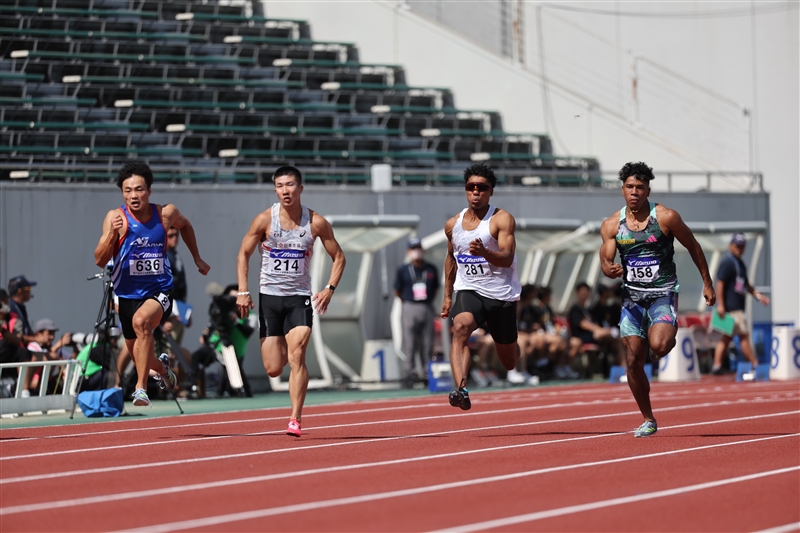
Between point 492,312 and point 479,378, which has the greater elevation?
point 492,312

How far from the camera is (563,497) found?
6.56 m

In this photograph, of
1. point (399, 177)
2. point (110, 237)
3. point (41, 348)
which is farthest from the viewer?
point (399, 177)

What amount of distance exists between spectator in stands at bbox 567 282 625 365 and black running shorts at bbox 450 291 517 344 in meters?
9.26

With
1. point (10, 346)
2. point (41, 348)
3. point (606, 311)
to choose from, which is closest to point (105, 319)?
point (10, 346)

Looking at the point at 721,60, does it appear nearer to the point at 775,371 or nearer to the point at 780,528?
the point at 775,371

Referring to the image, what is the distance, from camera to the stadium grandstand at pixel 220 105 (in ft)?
72.8

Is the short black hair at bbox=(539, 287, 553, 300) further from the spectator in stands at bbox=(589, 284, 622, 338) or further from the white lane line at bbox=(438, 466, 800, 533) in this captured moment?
the white lane line at bbox=(438, 466, 800, 533)

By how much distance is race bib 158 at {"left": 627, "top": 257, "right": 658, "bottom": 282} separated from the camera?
958 centimetres

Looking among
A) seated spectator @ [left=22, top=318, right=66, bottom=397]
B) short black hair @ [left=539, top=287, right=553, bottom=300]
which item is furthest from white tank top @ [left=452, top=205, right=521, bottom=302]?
short black hair @ [left=539, top=287, right=553, bottom=300]

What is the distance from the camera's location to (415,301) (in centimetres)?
1834

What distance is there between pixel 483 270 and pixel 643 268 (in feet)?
5.10

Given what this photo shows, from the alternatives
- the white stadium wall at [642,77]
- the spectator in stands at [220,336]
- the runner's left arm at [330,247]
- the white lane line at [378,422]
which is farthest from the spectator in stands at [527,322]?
the runner's left arm at [330,247]

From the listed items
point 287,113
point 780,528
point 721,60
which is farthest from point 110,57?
point 780,528

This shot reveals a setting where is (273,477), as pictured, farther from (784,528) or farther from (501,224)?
(501,224)
